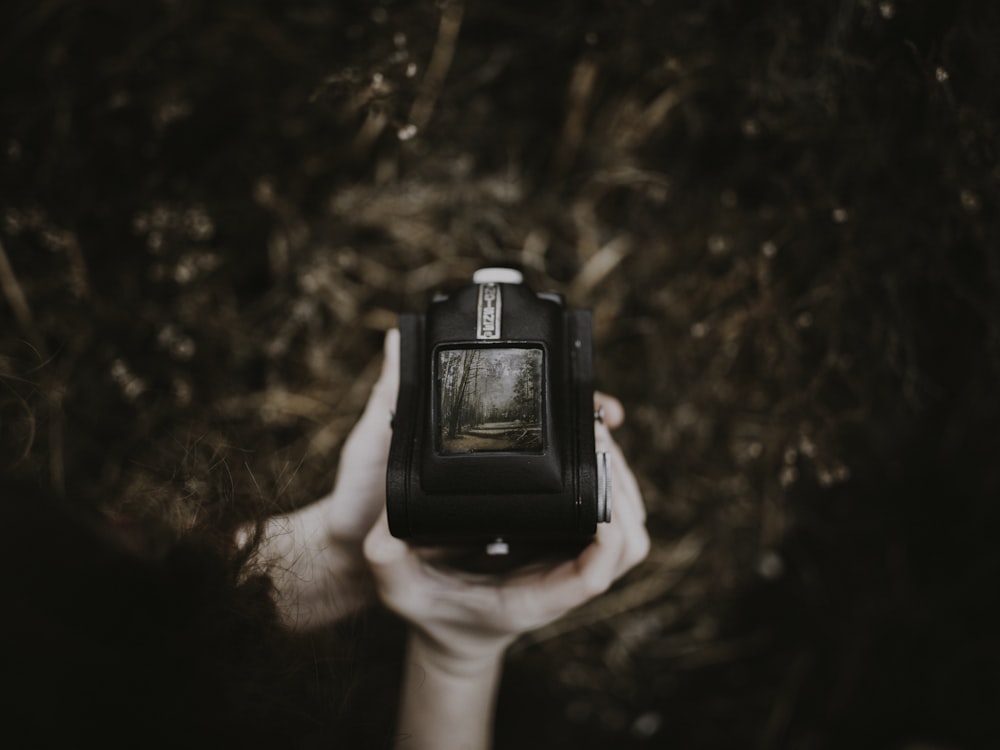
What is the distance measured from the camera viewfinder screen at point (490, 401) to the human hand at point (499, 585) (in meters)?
0.14

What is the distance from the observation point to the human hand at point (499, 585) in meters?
0.90

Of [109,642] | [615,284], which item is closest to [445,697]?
[109,642]

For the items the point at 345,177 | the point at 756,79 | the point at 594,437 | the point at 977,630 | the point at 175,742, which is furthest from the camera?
the point at 977,630

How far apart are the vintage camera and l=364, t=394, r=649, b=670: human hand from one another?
96mm

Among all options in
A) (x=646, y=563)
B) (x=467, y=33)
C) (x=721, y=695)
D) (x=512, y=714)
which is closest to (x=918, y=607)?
(x=721, y=695)

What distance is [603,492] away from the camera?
0.79 meters

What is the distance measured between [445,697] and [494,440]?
46 centimetres

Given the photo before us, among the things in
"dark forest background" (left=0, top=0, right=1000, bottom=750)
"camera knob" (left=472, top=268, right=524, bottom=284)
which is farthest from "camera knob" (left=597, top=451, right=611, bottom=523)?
"dark forest background" (left=0, top=0, right=1000, bottom=750)

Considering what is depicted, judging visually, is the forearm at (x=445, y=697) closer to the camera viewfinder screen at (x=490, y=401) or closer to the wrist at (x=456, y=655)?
the wrist at (x=456, y=655)

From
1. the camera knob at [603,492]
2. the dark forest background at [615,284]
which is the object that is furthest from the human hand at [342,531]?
the camera knob at [603,492]

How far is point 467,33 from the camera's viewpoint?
1.24 metres

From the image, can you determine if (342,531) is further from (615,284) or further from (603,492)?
(615,284)

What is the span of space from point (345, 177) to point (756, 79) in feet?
2.40

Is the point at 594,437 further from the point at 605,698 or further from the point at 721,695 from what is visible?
the point at 721,695
